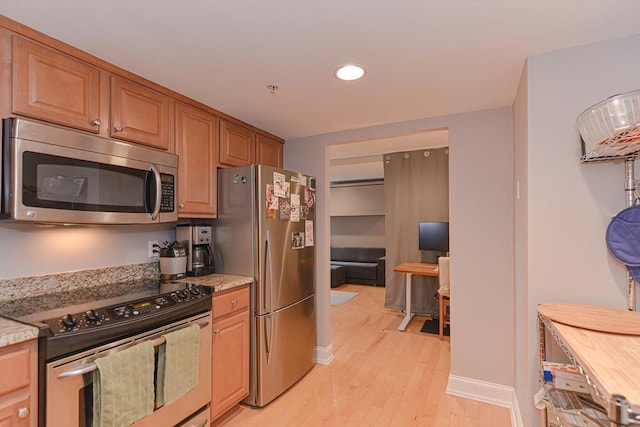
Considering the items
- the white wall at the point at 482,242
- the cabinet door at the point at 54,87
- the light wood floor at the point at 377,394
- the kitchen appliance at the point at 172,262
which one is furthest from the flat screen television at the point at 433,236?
the cabinet door at the point at 54,87

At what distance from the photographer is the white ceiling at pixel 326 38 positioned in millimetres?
1284

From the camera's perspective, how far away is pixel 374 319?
4438 millimetres

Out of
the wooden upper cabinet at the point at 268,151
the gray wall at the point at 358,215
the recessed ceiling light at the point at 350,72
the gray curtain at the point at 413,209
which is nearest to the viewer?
the recessed ceiling light at the point at 350,72

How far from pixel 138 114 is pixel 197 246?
0.97m

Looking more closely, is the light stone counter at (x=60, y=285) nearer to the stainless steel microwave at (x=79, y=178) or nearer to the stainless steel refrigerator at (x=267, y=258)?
the stainless steel refrigerator at (x=267, y=258)

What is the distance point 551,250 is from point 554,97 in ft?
2.47

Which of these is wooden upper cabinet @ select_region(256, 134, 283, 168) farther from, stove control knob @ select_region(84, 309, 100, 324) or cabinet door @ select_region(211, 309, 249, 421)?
stove control knob @ select_region(84, 309, 100, 324)

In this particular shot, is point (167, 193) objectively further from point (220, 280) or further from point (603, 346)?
point (603, 346)

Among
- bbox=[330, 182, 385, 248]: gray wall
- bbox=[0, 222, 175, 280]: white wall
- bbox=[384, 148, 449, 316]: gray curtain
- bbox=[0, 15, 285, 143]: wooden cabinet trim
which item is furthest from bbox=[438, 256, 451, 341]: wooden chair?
bbox=[330, 182, 385, 248]: gray wall

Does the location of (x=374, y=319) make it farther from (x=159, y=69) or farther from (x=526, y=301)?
(x=159, y=69)

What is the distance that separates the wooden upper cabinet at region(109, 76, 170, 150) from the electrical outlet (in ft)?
2.39

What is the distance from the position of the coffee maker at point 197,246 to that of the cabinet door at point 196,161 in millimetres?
136

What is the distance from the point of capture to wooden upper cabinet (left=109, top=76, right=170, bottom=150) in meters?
1.79

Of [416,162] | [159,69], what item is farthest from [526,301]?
[416,162]
